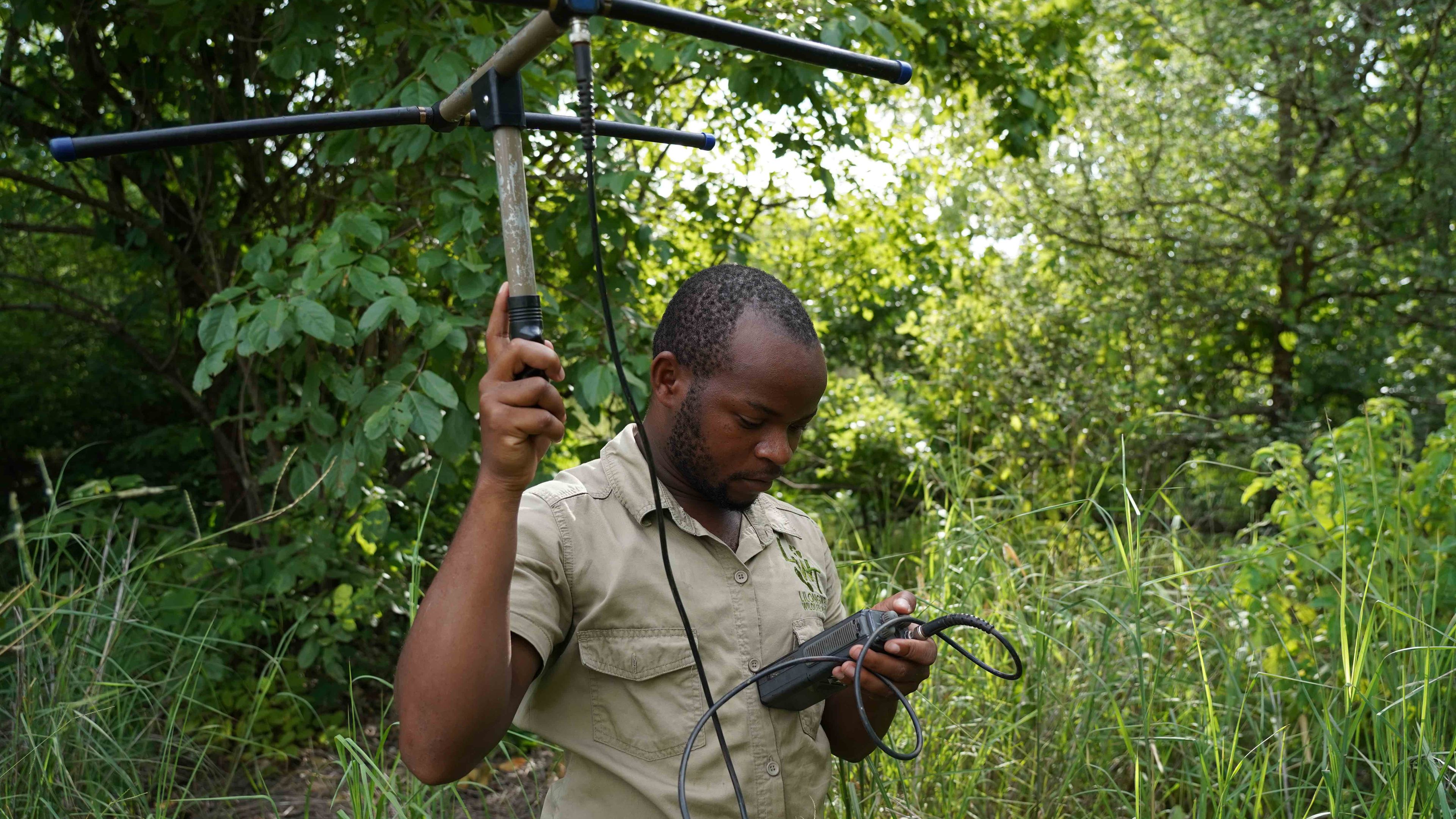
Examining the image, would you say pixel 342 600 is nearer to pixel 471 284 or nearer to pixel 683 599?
pixel 471 284

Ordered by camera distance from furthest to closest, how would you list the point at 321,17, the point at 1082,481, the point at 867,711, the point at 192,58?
the point at 1082,481 → the point at 192,58 → the point at 321,17 → the point at 867,711

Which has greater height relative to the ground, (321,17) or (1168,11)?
(1168,11)

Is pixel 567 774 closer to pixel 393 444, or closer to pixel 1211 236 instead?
pixel 393 444

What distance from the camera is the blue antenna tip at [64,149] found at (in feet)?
3.43

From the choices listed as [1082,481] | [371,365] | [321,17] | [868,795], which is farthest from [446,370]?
[1082,481]

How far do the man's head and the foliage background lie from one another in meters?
0.91

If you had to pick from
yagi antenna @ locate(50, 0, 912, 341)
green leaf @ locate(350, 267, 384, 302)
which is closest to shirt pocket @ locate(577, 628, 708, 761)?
yagi antenna @ locate(50, 0, 912, 341)

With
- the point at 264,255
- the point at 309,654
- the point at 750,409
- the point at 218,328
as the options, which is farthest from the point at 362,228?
the point at 750,409

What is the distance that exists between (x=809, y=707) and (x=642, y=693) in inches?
10.5

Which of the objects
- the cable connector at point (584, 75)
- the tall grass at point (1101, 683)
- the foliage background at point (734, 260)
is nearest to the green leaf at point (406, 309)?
the foliage background at point (734, 260)

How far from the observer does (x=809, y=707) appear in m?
1.63

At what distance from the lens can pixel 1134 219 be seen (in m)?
7.04

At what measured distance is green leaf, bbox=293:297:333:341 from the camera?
276 centimetres

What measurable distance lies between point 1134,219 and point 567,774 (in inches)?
253
